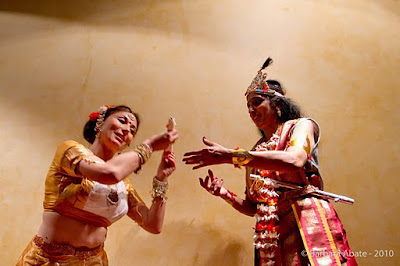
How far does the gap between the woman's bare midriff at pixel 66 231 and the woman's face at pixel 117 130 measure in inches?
17.2

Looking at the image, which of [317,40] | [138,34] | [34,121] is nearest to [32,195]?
[34,121]

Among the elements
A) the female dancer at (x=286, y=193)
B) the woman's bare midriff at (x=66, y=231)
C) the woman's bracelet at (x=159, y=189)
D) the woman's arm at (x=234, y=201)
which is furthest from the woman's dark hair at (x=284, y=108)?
the woman's bare midriff at (x=66, y=231)

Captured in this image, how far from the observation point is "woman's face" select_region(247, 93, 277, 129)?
2070 mm

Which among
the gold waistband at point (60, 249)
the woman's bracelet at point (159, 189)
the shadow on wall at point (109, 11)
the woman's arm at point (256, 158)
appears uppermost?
the shadow on wall at point (109, 11)

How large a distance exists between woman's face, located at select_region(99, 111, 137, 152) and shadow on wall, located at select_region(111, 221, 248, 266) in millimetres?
709

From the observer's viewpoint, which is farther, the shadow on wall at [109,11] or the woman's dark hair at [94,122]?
the shadow on wall at [109,11]

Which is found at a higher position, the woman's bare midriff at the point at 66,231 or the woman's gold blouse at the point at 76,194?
the woman's gold blouse at the point at 76,194

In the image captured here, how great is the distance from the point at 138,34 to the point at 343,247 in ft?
6.92

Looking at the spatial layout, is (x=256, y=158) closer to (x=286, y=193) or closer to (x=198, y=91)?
(x=286, y=193)

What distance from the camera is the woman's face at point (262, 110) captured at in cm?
207

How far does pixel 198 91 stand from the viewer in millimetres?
2779

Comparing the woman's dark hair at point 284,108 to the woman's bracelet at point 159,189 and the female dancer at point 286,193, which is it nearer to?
the female dancer at point 286,193

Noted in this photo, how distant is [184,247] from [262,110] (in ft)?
3.35

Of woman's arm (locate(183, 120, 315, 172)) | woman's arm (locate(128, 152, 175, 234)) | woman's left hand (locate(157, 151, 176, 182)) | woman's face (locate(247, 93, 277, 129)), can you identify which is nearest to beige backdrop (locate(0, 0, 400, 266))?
woman's arm (locate(128, 152, 175, 234))
